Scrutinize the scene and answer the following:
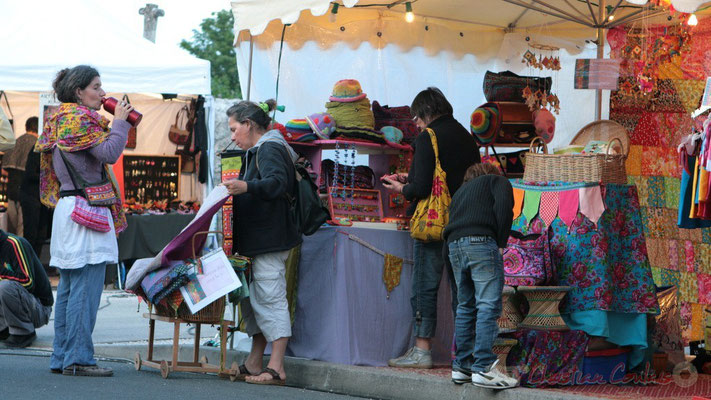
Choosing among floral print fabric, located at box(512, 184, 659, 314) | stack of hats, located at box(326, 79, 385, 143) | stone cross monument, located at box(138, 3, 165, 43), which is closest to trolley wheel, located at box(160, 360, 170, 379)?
stack of hats, located at box(326, 79, 385, 143)

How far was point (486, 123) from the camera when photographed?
810 cm

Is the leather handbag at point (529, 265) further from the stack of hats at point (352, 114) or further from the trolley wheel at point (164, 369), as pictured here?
the trolley wheel at point (164, 369)

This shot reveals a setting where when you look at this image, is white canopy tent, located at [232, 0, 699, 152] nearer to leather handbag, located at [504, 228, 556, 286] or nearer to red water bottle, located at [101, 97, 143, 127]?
red water bottle, located at [101, 97, 143, 127]

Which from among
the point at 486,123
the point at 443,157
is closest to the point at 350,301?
the point at 443,157

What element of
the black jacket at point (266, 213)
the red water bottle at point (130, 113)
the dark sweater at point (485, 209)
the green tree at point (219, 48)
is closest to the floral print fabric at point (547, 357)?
the dark sweater at point (485, 209)

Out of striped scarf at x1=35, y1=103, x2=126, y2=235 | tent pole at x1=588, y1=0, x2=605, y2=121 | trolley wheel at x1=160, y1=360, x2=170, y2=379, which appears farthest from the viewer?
tent pole at x1=588, y1=0, x2=605, y2=121

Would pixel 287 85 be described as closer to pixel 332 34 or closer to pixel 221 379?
pixel 332 34

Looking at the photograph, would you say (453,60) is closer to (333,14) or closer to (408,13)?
(408,13)

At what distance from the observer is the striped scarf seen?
606 cm

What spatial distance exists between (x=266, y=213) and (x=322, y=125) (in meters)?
1.15

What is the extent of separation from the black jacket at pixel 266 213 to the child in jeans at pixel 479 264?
105 centimetres

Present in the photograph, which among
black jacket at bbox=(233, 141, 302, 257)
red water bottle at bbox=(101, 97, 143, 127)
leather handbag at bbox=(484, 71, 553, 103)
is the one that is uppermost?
leather handbag at bbox=(484, 71, 553, 103)

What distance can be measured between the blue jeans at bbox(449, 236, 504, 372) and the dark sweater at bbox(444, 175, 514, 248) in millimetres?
52

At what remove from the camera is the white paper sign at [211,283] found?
19.7 feet
